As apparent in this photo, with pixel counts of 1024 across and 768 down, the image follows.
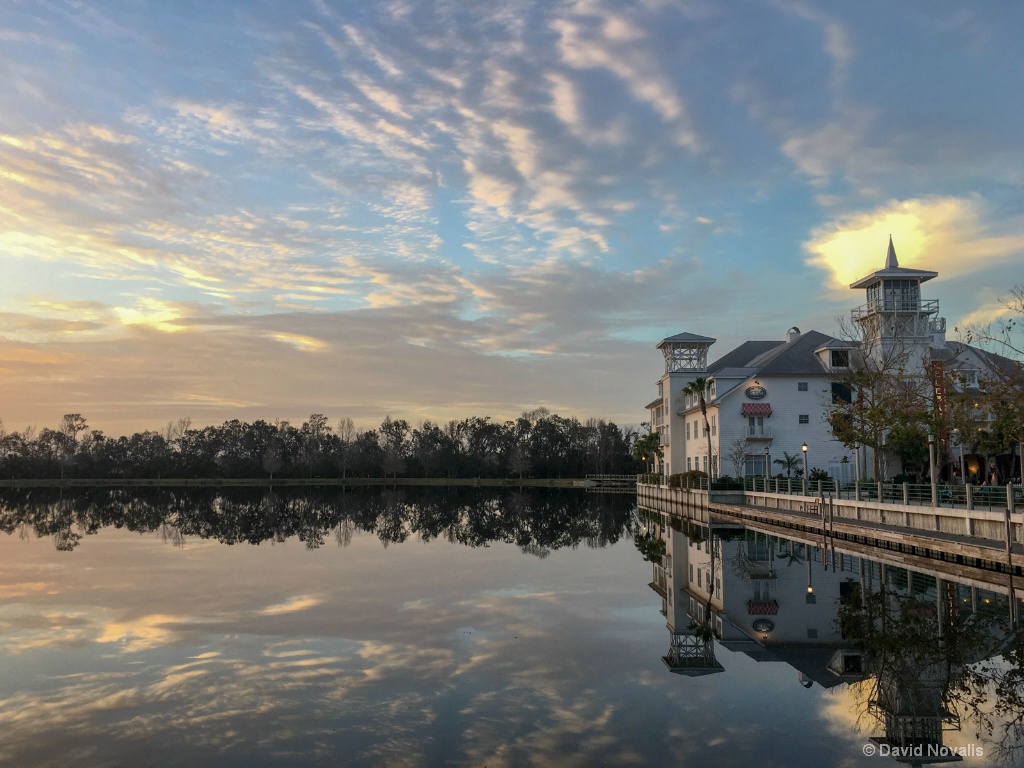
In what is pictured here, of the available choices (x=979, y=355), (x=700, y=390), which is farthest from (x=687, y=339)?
(x=979, y=355)

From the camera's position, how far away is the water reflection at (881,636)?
8594 millimetres

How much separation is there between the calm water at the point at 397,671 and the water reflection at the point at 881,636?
15 cm

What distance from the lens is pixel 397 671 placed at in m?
10.9

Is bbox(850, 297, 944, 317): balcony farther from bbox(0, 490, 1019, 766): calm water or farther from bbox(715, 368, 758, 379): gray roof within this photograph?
bbox(0, 490, 1019, 766): calm water

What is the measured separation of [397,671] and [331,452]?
12152 cm

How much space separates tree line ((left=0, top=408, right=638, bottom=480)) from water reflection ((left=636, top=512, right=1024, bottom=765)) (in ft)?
305

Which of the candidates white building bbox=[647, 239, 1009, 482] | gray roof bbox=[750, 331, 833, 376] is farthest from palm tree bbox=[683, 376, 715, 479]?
gray roof bbox=[750, 331, 833, 376]

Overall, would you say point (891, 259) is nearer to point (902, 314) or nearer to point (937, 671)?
point (902, 314)

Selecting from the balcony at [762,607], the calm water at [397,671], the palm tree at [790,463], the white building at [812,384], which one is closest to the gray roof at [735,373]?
the white building at [812,384]

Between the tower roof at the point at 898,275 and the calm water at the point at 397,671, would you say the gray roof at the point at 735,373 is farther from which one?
the calm water at the point at 397,671

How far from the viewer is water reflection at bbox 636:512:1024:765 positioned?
8594 mm

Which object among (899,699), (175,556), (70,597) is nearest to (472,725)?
(899,699)

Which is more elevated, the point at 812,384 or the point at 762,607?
the point at 812,384

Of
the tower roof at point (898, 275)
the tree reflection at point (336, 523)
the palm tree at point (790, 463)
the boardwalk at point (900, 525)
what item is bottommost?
the tree reflection at point (336, 523)
